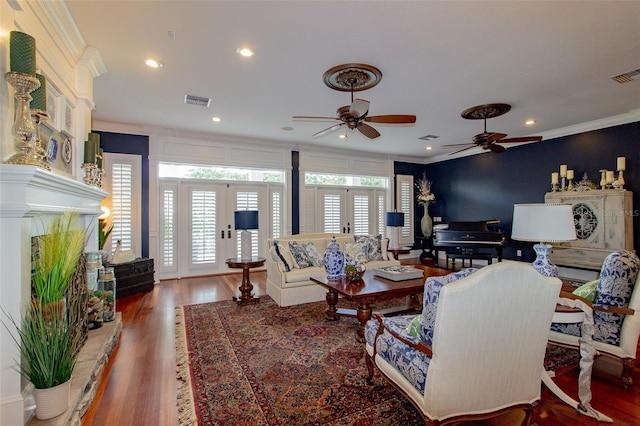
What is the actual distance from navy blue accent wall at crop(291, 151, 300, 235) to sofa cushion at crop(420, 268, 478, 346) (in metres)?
5.56

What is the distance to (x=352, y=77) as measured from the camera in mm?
3482

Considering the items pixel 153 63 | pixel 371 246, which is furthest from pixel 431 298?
pixel 153 63

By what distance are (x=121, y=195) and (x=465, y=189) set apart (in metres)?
7.78

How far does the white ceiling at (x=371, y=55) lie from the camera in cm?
242

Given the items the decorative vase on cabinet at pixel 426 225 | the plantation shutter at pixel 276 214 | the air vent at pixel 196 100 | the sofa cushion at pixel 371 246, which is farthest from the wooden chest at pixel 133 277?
the decorative vase on cabinet at pixel 426 225

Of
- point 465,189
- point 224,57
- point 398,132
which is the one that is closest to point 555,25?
point 224,57

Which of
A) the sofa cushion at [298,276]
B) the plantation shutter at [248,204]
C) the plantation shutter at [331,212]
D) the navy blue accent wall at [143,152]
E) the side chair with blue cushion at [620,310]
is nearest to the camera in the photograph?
the side chair with blue cushion at [620,310]

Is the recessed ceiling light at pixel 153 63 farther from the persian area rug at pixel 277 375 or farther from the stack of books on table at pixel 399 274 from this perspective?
the stack of books on table at pixel 399 274

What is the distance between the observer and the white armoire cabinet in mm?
4750

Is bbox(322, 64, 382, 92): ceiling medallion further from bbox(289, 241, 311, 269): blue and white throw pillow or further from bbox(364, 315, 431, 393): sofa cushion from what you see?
bbox(364, 315, 431, 393): sofa cushion

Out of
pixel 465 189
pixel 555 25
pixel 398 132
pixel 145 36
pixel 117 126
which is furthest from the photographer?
pixel 465 189

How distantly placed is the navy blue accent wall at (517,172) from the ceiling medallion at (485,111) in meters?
2.20

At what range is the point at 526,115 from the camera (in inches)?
194

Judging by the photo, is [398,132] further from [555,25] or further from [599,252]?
[599,252]
